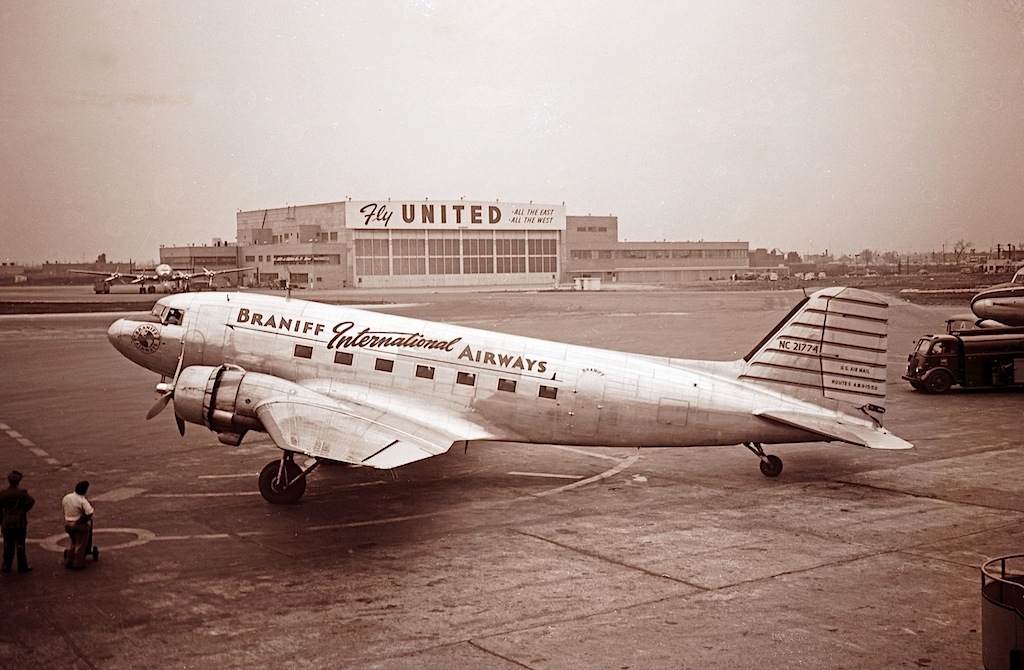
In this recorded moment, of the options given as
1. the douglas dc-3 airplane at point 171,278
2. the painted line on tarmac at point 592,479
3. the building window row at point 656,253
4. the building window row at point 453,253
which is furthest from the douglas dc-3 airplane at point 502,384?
the building window row at point 656,253

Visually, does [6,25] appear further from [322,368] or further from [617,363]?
[617,363]

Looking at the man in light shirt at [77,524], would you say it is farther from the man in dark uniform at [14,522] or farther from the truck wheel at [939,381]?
the truck wheel at [939,381]

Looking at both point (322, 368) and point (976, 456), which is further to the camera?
point (976, 456)

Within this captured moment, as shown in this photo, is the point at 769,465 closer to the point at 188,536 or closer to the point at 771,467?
the point at 771,467

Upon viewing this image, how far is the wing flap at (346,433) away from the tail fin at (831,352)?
309 inches

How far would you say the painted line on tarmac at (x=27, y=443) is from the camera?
22.8m

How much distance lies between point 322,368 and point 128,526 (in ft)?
18.0

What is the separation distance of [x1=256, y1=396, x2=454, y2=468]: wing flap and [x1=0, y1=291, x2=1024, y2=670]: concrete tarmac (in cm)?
147

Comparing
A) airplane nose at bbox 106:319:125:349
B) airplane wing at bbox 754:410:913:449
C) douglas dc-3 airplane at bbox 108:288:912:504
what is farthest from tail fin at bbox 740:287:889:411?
airplane nose at bbox 106:319:125:349

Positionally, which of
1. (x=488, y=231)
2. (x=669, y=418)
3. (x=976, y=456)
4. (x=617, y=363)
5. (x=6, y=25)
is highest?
(x=6, y=25)

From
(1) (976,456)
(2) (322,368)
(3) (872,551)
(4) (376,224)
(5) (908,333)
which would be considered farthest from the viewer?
(4) (376,224)

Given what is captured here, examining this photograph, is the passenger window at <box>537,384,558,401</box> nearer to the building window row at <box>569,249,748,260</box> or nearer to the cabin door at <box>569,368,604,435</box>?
the cabin door at <box>569,368,604,435</box>

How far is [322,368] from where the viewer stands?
19.9 metres

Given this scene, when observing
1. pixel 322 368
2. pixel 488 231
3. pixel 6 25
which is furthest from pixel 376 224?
pixel 322 368
